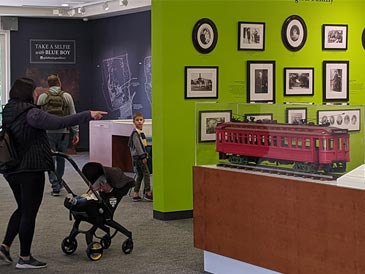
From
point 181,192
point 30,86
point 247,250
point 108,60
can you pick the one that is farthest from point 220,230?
point 108,60

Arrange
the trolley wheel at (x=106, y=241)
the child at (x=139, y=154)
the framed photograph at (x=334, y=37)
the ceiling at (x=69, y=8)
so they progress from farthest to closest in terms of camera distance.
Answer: the ceiling at (x=69, y=8) < the child at (x=139, y=154) < the framed photograph at (x=334, y=37) < the trolley wheel at (x=106, y=241)

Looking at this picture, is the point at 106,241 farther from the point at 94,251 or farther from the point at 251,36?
the point at 251,36

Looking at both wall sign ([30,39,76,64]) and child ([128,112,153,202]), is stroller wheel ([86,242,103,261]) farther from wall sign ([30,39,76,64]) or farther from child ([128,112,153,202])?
wall sign ([30,39,76,64])

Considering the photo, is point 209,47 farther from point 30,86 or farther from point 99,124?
point 99,124

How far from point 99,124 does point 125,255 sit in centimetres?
674

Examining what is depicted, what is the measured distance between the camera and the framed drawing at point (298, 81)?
866cm

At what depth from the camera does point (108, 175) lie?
258 inches

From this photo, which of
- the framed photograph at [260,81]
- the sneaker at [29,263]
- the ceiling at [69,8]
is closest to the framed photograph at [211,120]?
the sneaker at [29,263]

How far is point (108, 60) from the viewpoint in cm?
1583

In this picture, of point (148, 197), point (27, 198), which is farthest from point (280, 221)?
point (148, 197)

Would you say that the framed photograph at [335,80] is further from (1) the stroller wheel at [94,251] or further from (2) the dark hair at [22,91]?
(2) the dark hair at [22,91]

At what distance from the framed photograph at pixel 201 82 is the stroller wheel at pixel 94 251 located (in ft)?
7.52

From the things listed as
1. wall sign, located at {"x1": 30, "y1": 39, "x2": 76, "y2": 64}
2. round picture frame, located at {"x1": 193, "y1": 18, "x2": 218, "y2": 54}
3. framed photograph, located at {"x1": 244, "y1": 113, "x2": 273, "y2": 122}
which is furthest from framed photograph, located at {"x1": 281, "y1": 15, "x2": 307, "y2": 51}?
wall sign, located at {"x1": 30, "y1": 39, "x2": 76, "y2": 64}

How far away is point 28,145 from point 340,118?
7.88ft
